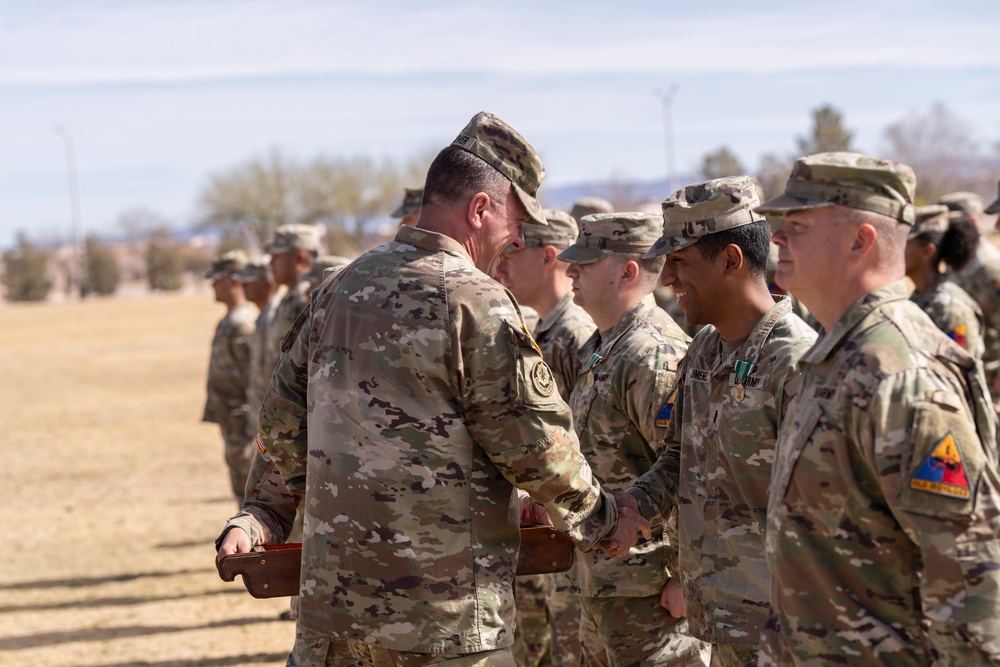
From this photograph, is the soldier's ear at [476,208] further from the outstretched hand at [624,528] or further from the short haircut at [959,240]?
the short haircut at [959,240]

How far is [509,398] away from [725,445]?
0.76 meters

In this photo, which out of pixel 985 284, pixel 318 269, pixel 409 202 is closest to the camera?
pixel 409 202

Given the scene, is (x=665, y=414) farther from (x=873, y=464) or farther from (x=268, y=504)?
(x=873, y=464)

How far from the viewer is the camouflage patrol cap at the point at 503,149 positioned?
3518mm

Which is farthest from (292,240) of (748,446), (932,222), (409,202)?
(748,446)

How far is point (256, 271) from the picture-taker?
1012 cm

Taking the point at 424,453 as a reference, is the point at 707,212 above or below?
above

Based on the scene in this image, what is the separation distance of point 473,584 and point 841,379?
1.27 meters

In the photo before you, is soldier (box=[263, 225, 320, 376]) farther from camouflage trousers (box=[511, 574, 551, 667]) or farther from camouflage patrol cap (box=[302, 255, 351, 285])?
camouflage trousers (box=[511, 574, 551, 667])

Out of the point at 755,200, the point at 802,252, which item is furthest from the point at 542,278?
the point at 802,252

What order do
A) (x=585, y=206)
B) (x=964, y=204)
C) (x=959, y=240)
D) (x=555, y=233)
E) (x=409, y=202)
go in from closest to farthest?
(x=555, y=233), (x=585, y=206), (x=409, y=202), (x=959, y=240), (x=964, y=204)

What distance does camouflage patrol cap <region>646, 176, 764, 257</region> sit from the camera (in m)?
3.76

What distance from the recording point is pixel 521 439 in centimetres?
332

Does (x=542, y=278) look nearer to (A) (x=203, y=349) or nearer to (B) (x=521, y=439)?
(B) (x=521, y=439)
